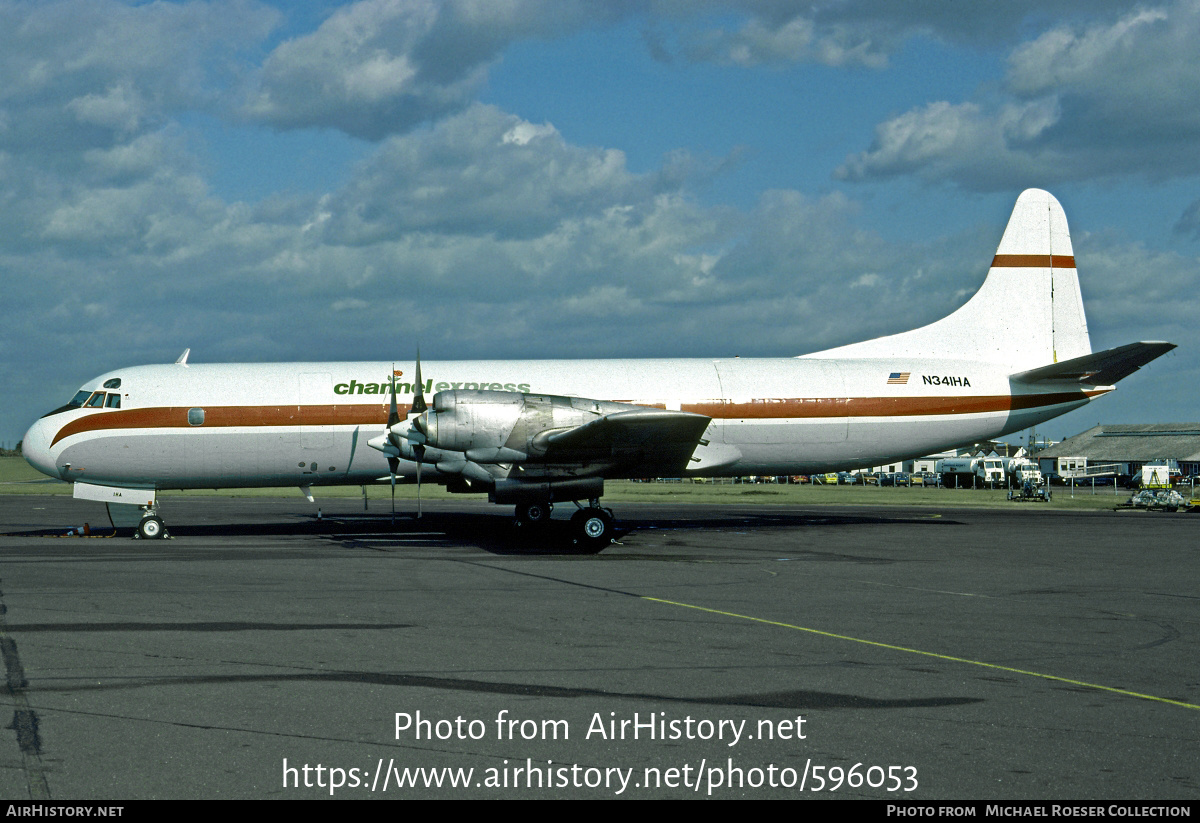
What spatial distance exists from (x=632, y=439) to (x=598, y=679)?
1372 cm

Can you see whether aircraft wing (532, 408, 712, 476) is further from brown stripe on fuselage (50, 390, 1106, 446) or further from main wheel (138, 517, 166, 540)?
main wheel (138, 517, 166, 540)

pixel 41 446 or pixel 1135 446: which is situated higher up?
pixel 41 446

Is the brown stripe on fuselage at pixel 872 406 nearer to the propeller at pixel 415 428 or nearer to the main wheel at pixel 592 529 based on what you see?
the main wheel at pixel 592 529

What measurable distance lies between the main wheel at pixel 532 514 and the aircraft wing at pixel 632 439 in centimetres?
353

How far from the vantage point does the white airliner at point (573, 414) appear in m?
22.7

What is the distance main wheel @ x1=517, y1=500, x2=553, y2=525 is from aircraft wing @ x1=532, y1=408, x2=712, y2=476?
3.53 meters

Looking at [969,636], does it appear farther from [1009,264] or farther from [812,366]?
[1009,264]

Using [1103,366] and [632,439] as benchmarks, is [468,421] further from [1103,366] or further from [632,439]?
[1103,366]

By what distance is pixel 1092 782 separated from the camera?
6016mm

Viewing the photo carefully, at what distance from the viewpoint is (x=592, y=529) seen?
22.7 metres

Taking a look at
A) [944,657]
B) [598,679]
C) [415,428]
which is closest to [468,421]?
[415,428]

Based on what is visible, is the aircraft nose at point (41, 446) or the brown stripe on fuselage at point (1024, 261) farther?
the brown stripe on fuselage at point (1024, 261)

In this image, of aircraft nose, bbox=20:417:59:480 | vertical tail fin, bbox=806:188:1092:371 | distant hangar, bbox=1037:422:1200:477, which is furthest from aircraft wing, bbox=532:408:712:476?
distant hangar, bbox=1037:422:1200:477

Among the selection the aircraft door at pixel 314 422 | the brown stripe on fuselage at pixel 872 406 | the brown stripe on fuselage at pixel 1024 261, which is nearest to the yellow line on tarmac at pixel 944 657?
the brown stripe on fuselage at pixel 872 406
